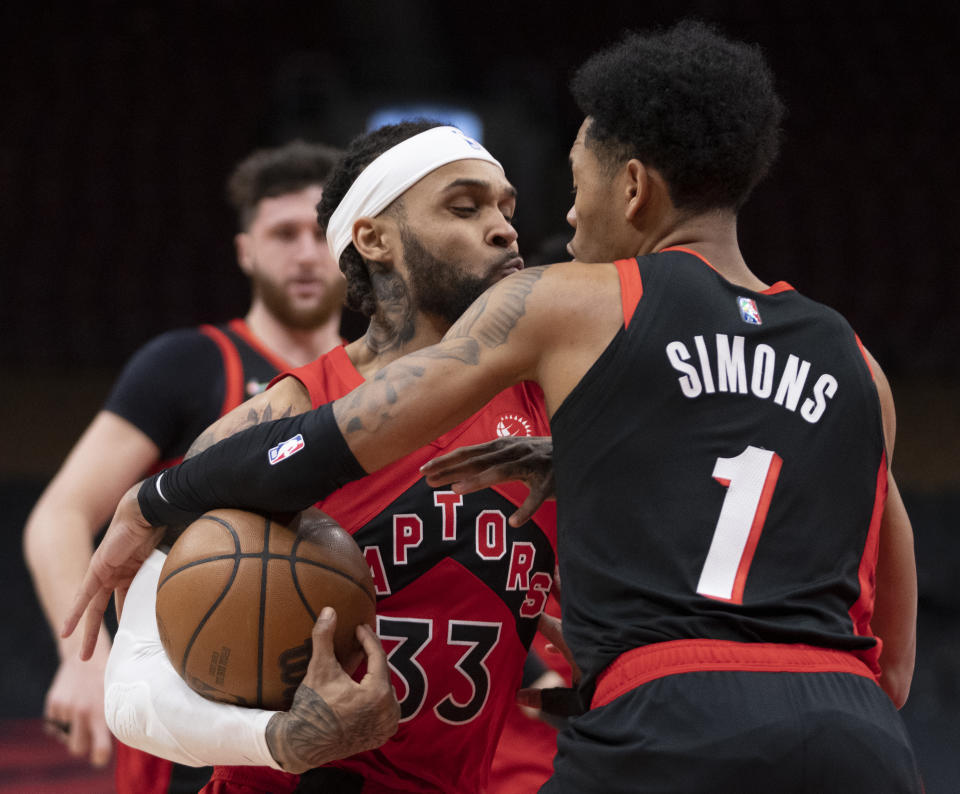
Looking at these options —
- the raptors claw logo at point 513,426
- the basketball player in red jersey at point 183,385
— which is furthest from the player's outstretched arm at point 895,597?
the basketball player in red jersey at point 183,385

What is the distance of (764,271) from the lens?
10734mm

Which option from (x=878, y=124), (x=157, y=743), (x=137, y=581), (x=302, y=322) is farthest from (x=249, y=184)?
(x=878, y=124)

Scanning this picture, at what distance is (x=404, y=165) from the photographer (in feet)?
9.85

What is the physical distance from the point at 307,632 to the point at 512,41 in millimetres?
10195

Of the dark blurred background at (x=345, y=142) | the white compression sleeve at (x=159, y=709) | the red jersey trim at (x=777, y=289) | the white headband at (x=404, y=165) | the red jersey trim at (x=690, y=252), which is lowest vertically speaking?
the white compression sleeve at (x=159, y=709)

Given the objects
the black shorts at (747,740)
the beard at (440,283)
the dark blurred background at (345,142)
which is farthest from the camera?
the dark blurred background at (345,142)

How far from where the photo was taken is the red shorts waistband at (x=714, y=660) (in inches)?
75.2

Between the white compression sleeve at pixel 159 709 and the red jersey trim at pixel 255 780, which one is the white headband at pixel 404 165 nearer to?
the white compression sleeve at pixel 159 709

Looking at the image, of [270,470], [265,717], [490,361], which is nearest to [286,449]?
[270,470]

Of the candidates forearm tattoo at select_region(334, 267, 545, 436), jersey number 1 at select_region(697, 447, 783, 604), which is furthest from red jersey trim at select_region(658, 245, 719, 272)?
jersey number 1 at select_region(697, 447, 783, 604)

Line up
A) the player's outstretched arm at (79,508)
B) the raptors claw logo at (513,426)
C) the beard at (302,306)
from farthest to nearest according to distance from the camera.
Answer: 1. the beard at (302,306)
2. the player's outstretched arm at (79,508)
3. the raptors claw logo at (513,426)

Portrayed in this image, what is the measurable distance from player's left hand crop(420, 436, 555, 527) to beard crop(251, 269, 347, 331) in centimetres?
242

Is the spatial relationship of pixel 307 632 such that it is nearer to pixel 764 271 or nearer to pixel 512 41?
pixel 764 271

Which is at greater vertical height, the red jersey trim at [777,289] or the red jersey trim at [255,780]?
the red jersey trim at [777,289]
